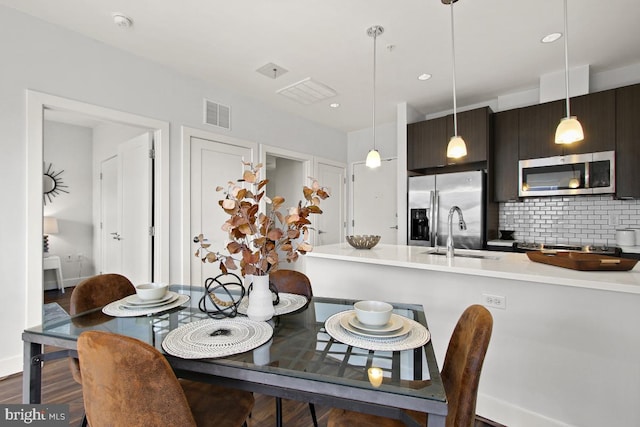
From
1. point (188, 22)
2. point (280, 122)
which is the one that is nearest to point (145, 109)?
point (188, 22)

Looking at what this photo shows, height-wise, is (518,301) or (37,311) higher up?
(518,301)

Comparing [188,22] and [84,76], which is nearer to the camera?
[188,22]

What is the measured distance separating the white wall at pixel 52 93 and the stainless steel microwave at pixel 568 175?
3.56 metres

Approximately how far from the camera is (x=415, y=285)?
2.12m

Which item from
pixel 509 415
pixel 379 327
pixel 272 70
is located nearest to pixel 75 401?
pixel 379 327

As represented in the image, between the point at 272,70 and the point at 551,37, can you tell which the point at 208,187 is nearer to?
the point at 272,70

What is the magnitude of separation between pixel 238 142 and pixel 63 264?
12.7 ft

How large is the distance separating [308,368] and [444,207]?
320 cm

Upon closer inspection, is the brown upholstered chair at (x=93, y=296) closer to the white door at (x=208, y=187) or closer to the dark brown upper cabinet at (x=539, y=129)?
the white door at (x=208, y=187)

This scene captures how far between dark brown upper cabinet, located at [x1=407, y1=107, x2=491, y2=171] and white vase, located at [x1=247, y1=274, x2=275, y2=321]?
3191 mm

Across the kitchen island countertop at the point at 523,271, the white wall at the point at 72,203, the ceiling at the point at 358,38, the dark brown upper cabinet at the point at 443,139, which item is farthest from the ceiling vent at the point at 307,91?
the white wall at the point at 72,203

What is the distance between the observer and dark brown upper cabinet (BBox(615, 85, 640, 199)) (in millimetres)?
2785

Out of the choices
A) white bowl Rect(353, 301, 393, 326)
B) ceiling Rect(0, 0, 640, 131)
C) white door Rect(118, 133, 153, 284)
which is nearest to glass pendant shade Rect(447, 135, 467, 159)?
ceiling Rect(0, 0, 640, 131)

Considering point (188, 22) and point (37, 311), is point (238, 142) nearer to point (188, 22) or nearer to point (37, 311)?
point (188, 22)
